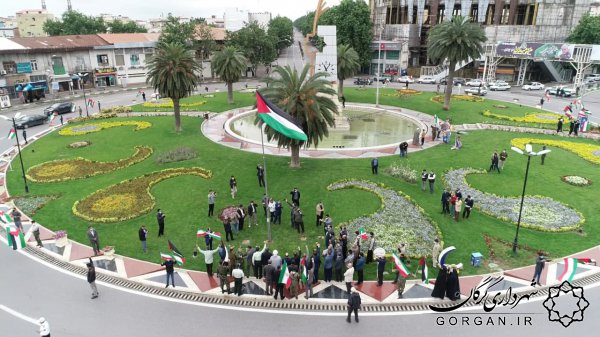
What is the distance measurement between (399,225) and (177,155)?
1974cm

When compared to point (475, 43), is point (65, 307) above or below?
below

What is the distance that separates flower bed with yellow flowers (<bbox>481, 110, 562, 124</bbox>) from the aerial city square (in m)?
0.50

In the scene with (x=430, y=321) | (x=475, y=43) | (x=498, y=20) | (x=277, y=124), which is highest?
(x=498, y=20)

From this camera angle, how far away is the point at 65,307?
16516 mm

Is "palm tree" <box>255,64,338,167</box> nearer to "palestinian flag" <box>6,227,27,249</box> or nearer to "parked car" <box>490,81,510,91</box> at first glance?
"palestinian flag" <box>6,227,27,249</box>

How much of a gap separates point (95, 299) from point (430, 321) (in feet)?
44.0

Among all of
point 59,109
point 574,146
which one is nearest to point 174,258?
point 574,146

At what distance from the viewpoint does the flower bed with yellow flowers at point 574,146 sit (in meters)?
33.5

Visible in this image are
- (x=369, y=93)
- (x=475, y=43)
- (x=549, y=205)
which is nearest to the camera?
(x=549, y=205)

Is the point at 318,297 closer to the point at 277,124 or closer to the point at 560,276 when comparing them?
the point at 277,124

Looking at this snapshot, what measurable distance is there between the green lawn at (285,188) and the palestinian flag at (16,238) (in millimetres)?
2474

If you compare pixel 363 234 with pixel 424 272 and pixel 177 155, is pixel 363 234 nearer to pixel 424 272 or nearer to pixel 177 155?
pixel 424 272

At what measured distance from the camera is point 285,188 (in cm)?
2777

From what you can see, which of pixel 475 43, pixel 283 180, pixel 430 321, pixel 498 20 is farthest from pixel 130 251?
pixel 498 20
